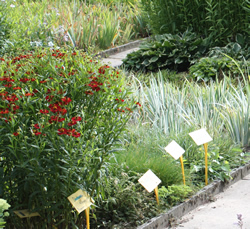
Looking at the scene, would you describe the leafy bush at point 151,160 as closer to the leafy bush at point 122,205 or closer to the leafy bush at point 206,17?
the leafy bush at point 122,205

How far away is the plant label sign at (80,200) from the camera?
3254 millimetres

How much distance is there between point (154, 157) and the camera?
4.64 metres

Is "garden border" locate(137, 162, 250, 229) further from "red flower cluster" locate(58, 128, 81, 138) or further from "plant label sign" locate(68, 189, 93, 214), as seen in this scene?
"red flower cluster" locate(58, 128, 81, 138)

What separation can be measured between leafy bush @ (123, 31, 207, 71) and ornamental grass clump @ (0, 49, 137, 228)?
5084 mm

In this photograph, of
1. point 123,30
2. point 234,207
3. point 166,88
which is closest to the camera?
point 234,207

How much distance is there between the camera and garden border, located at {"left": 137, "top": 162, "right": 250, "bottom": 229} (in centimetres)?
400

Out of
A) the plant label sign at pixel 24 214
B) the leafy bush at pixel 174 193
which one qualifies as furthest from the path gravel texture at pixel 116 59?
the plant label sign at pixel 24 214

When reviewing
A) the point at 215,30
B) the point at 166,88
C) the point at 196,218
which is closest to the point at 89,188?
the point at 196,218

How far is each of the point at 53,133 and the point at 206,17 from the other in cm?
624

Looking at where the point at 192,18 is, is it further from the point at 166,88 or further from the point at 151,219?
the point at 151,219

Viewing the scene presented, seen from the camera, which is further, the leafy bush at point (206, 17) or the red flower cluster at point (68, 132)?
the leafy bush at point (206, 17)

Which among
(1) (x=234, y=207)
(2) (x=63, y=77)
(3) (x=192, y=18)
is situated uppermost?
(3) (x=192, y=18)

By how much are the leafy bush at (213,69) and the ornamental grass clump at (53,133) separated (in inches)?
165

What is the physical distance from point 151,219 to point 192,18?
5.94 m
